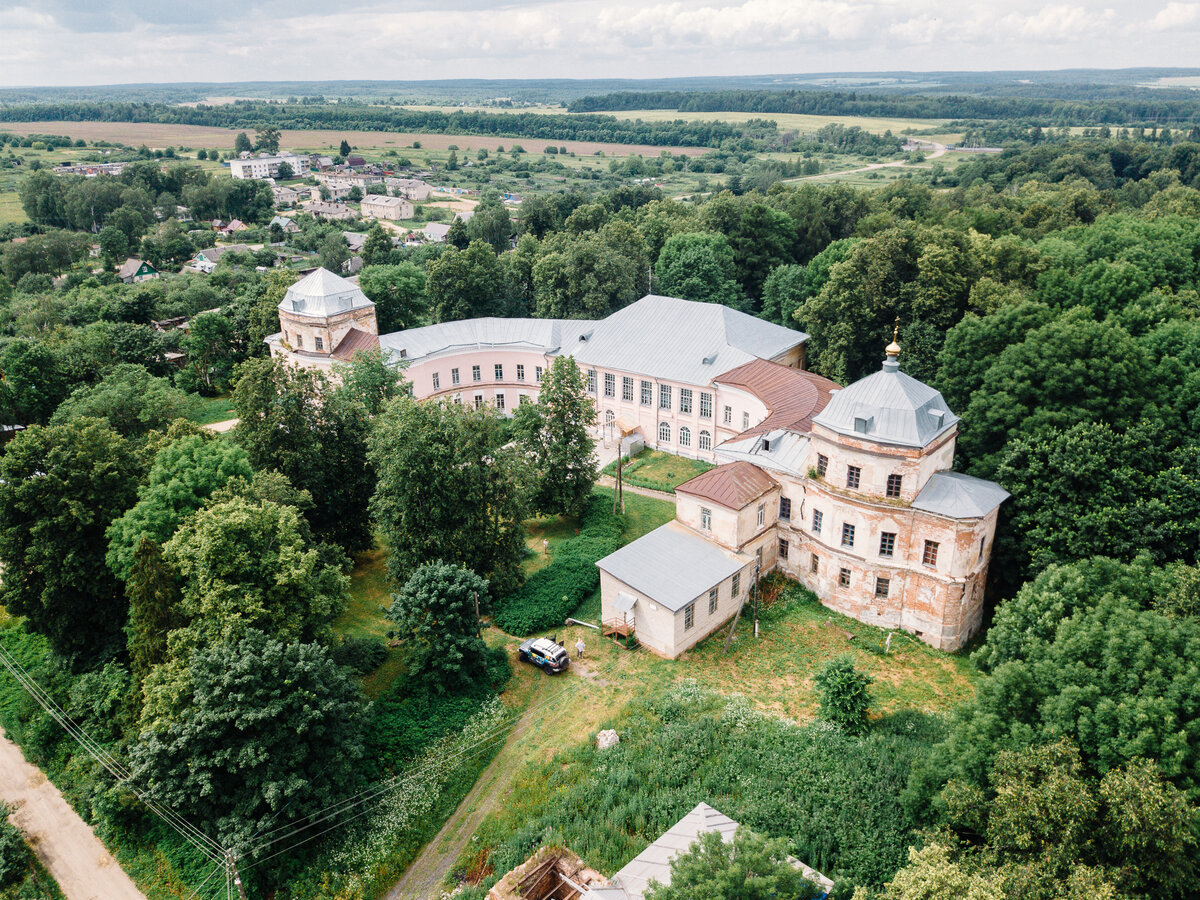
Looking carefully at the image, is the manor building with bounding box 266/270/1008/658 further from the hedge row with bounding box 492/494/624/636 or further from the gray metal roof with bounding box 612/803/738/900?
the gray metal roof with bounding box 612/803/738/900

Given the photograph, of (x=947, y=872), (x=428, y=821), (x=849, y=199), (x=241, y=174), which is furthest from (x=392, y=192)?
(x=947, y=872)

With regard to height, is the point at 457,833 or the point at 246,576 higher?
the point at 246,576

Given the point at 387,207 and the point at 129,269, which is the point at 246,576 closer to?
the point at 129,269

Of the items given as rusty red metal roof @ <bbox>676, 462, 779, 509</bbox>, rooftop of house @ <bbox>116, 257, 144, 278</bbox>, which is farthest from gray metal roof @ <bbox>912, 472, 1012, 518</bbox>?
rooftop of house @ <bbox>116, 257, 144, 278</bbox>

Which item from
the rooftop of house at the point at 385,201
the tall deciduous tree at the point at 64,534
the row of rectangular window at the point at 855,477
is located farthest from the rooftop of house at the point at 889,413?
the rooftop of house at the point at 385,201

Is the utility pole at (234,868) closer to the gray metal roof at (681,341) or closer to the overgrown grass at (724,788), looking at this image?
the overgrown grass at (724,788)

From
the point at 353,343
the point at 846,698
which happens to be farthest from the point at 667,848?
the point at 353,343
